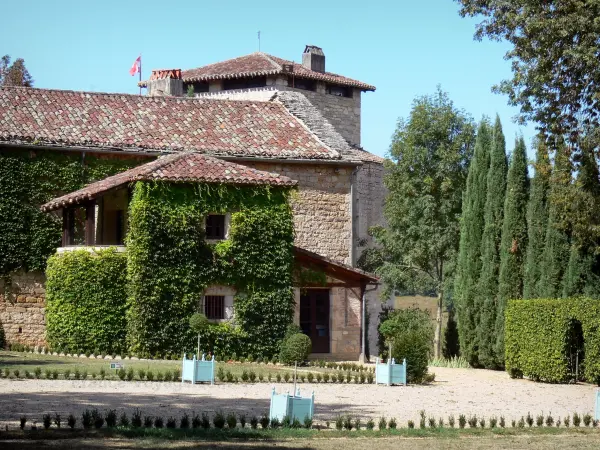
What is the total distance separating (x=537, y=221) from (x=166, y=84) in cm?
1817

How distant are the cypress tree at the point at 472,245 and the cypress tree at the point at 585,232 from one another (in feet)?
18.1

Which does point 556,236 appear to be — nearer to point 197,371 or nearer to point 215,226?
point 215,226

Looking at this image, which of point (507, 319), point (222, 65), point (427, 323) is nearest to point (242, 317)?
point (507, 319)

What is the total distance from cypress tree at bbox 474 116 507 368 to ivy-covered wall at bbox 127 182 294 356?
6635 mm

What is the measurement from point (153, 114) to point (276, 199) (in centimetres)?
719

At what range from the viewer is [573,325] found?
2830 centimetres

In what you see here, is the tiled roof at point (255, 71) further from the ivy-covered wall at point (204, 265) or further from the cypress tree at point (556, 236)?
the cypress tree at point (556, 236)

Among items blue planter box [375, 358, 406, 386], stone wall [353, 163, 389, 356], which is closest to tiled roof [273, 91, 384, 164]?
stone wall [353, 163, 389, 356]

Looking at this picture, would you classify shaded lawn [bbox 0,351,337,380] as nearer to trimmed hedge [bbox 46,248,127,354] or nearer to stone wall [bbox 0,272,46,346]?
trimmed hedge [bbox 46,248,127,354]

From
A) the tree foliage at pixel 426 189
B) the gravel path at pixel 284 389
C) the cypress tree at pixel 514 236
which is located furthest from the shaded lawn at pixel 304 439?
the tree foliage at pixel 426 189

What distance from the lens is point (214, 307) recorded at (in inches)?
1292

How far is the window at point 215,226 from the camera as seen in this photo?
3319 centimetres

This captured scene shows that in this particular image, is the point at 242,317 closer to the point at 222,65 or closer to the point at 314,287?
the point at 314,287

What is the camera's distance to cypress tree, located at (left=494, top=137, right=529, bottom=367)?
34.4 metres
